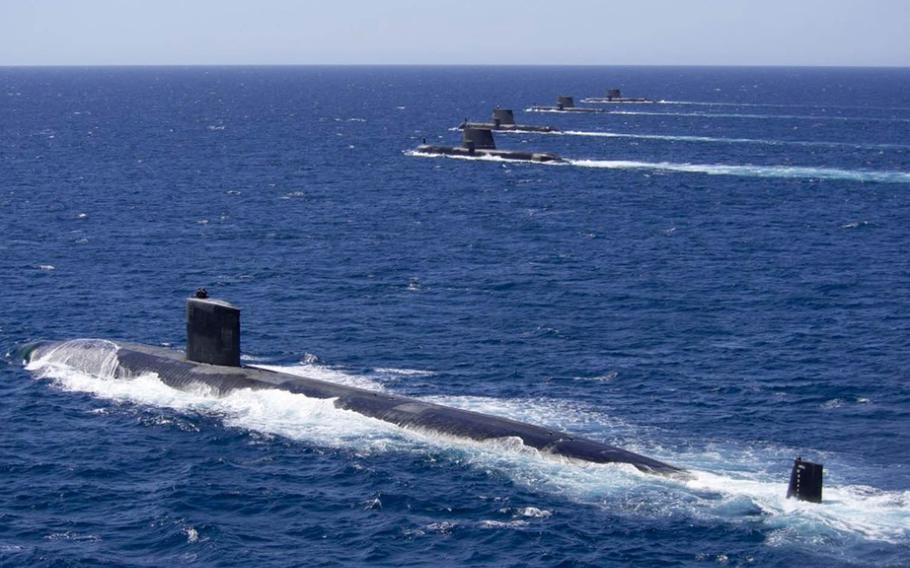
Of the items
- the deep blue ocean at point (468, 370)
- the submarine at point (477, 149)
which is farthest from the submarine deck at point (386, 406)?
the submarine at point (477, 149)

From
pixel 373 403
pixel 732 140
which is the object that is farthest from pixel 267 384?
pixel 732 140

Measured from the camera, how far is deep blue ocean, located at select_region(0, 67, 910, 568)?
125ft

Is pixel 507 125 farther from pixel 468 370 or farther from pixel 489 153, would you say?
pixel 468 370

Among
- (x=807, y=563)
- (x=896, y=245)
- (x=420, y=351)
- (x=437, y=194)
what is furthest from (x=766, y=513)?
(x=437, y=194)

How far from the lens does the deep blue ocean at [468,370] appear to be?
1505 inches

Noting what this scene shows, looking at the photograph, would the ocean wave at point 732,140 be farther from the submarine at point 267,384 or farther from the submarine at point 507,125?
the submarine at point 267,384

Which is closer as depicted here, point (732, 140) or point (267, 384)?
point (267, 384)

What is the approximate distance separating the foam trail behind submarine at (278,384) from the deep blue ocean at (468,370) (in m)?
0.74

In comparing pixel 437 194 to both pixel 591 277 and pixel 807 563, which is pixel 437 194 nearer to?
pixel 591 277

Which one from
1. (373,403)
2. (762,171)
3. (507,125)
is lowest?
(373,403)

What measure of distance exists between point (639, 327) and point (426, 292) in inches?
566

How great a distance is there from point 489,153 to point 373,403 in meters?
109

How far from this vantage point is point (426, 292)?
242 feet

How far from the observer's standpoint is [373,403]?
49.4 m
